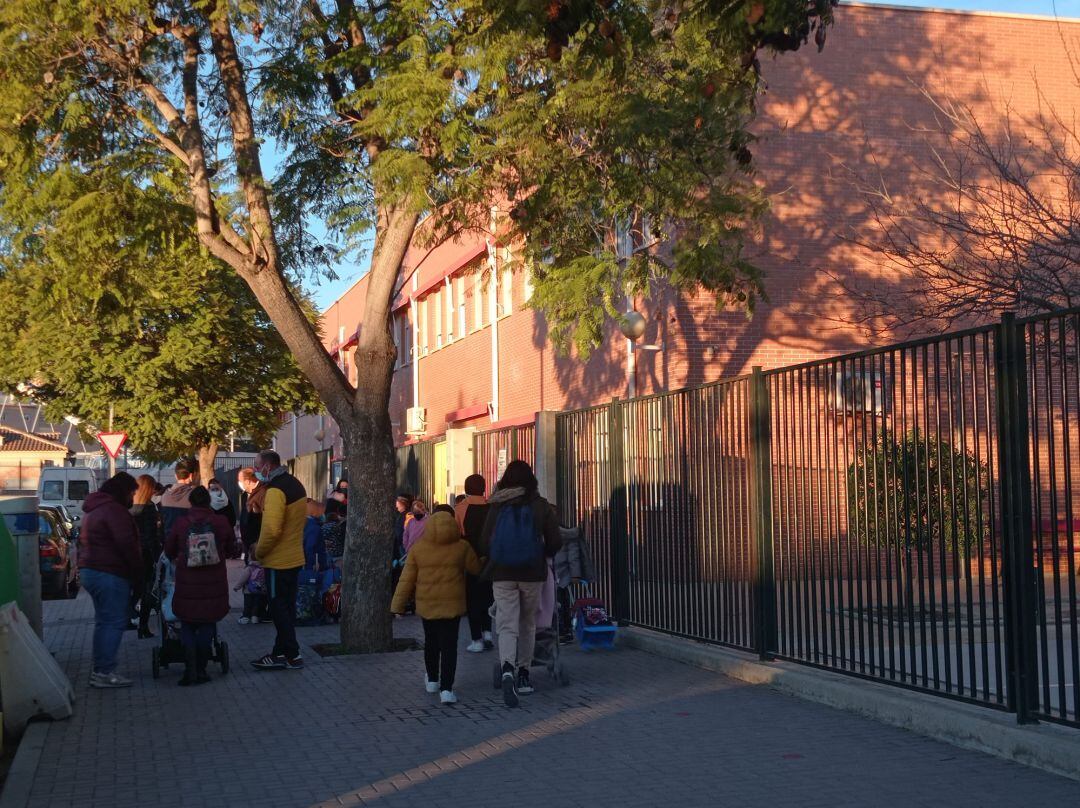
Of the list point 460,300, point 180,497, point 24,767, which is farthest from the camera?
point 460,300

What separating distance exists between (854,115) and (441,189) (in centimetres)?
1041

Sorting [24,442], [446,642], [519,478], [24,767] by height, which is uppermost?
[24,442]

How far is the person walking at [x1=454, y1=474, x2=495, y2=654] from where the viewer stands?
37.8 ft

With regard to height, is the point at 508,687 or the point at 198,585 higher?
the point at 198,585

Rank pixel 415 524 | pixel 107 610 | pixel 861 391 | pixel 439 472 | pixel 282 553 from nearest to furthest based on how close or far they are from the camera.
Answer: pixel 861 391
pixel 107 610
pixel 282 553
pixel 415 524
pixel 439 472

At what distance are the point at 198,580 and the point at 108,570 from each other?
72 centimetres

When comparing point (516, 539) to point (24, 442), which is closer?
point (516, 539)

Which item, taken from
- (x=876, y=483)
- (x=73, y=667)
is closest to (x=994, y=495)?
(x=876, y=483)

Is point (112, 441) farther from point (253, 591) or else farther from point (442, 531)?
point (442, 531)

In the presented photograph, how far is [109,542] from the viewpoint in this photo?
428 inches

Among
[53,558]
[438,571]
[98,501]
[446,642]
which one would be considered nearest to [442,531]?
[438,571]

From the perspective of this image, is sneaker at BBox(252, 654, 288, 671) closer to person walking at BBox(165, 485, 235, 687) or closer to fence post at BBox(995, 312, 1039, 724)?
person walking at BBox(165, 485, 235, 687)

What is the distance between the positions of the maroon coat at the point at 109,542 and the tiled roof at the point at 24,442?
239 ft

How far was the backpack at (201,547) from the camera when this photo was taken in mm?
10836
